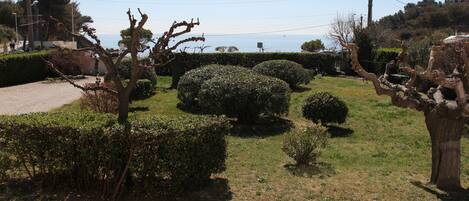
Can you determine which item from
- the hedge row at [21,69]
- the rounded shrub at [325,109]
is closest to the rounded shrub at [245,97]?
the rounded shrub at [325,109]

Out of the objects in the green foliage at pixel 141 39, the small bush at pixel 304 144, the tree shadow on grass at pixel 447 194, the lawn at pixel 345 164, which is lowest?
the tree shadow on grass at pixel 447 194

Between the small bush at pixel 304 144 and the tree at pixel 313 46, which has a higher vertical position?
the tree at pixel 313 46

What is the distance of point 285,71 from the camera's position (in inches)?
812

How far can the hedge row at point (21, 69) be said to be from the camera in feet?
72.5

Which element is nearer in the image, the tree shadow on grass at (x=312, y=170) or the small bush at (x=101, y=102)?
the tree shadow on grass at (x=312, y=170)

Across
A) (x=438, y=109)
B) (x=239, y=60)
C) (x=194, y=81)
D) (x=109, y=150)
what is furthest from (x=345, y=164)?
(x=239, y=60)

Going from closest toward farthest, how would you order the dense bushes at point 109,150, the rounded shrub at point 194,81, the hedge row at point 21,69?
the dense bushes at point 109,150 → the rounded shrub at point 194,81 → the hedge row at point 21,69

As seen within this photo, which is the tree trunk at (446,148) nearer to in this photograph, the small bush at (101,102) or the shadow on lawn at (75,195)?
the shadow on lawn at (75,195)

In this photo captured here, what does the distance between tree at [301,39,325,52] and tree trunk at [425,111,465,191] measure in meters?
38.4

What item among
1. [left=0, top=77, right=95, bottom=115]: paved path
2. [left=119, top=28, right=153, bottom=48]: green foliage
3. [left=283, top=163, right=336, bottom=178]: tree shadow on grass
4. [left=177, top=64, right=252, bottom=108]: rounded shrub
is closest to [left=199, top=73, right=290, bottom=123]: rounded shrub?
[left=177, top=64, right=252, bottom=108]: rounded shrub

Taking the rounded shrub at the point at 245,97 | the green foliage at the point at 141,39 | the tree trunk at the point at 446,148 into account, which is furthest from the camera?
the rounded shrub at the point at 245,97

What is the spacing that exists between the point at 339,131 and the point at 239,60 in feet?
48.5

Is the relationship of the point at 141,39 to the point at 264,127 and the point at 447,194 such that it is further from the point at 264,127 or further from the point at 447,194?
the point at 447,194

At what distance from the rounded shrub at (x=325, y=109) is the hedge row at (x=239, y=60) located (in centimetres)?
1012
